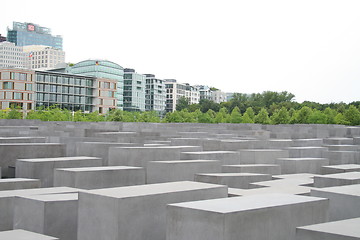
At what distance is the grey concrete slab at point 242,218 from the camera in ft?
16.5

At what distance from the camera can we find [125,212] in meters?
5.92

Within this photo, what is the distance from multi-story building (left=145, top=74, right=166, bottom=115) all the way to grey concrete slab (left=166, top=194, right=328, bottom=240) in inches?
4749

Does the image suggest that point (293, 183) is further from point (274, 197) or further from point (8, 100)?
point (8, 100)

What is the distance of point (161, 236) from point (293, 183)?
3579mm

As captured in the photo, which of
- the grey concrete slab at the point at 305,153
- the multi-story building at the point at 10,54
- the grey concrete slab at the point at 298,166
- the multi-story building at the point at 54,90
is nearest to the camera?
the grey concrete slab at the point at 298,166

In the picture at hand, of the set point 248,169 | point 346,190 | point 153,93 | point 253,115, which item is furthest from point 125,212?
point 153,93

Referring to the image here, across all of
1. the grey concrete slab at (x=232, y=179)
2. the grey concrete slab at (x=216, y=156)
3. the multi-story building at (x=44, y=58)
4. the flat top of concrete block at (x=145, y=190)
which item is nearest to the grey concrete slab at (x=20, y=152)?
the grey concrete slab at (x=216, y=156)

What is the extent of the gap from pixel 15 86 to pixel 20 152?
2572 inches

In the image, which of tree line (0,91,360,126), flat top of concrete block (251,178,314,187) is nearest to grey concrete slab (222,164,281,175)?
flat top of concrete block (251,178,314,187)

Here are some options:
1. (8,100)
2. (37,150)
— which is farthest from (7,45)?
(37,150)

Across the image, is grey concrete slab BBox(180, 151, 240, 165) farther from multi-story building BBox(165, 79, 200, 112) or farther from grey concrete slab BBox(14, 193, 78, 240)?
multi-story building BBox(165, 79, 200, 112)

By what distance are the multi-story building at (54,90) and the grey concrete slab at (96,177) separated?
6264cm

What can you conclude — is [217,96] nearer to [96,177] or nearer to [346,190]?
[96,177]

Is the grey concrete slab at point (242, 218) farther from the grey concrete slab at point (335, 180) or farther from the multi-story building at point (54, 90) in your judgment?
the multi-story building at point (54, 90)
